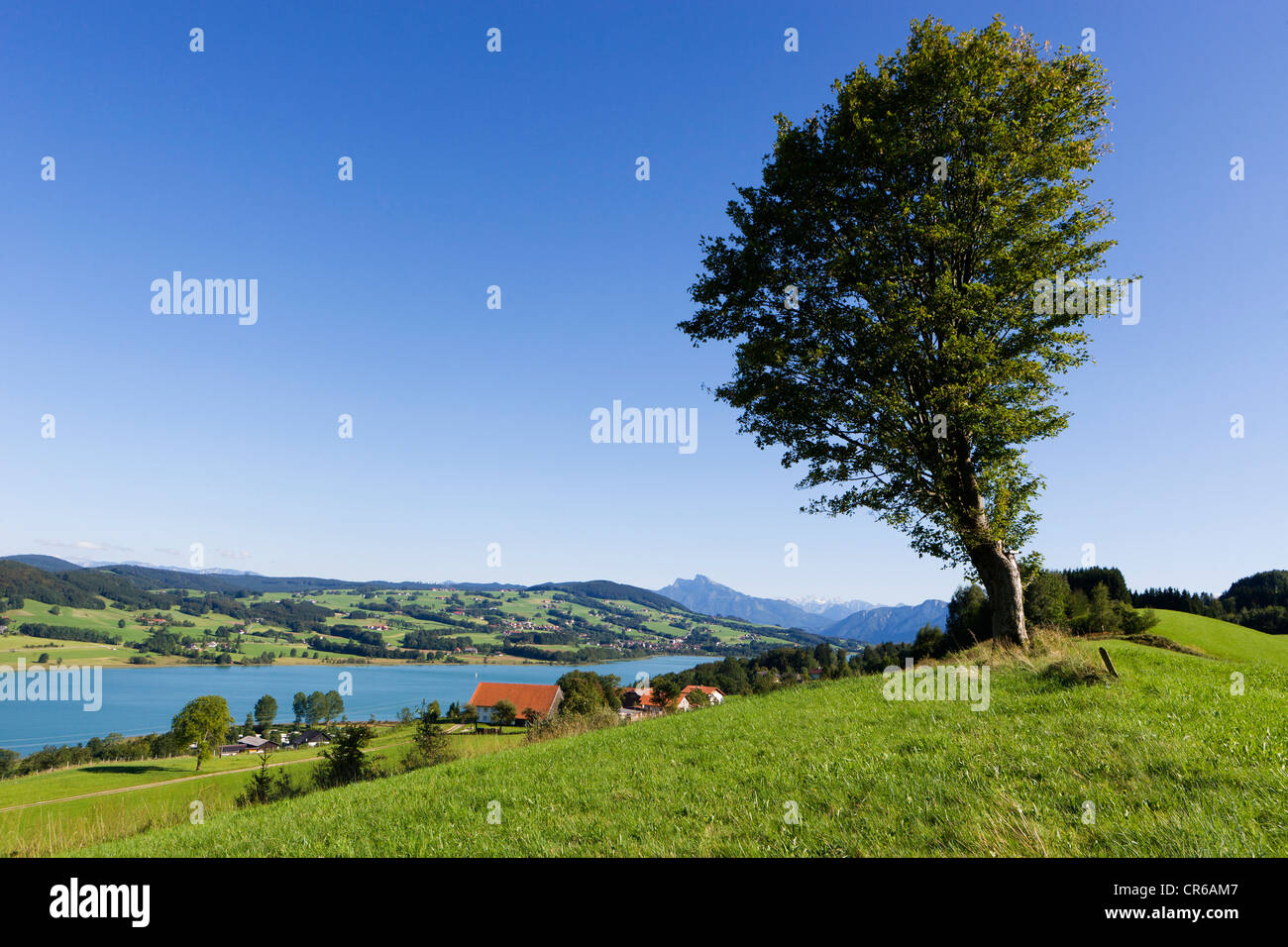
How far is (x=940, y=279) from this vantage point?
1437 centimetres

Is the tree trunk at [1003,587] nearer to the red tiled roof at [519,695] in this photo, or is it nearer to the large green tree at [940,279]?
the large green tree at [940,279]

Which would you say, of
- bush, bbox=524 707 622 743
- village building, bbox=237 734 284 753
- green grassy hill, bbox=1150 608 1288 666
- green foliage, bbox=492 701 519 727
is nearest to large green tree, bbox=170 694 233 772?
village building, bbox=237 734 284 753

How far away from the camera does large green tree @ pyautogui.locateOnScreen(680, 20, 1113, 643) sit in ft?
47.6

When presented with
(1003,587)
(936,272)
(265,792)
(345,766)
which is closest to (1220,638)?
(1003,587)

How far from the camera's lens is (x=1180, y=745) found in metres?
6.32

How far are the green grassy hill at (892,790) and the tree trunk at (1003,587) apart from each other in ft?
11.5

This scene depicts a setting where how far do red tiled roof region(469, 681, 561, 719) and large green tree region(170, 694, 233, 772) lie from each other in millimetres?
32616

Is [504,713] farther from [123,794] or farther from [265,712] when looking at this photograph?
[265,712]

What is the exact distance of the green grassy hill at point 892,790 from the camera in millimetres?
4801

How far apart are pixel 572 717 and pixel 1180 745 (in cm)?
1718

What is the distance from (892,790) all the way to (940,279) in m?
12.8

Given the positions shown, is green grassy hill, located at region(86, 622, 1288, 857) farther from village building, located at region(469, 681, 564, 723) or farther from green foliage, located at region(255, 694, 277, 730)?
green foliage, located at region(255, 694, 277, 730)
